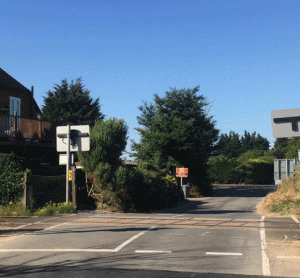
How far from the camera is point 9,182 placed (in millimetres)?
16516

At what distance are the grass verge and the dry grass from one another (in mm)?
9362

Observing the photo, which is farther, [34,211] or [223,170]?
[223,170]

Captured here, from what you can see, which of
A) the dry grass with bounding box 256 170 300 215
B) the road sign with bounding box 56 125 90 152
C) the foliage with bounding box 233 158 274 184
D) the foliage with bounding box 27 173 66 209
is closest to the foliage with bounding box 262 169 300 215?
the dry grass with bounding box 256 170 300 215

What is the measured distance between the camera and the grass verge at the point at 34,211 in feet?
50.2

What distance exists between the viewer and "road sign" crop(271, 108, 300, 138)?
577 cm

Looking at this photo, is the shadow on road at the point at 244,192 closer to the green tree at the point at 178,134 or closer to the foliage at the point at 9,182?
the green tree at the point at 178,134

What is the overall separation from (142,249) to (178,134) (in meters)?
33.0

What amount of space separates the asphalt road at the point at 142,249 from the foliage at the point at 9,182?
3.92m

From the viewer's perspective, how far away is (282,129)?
582cm

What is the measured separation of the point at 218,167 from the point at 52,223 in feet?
181

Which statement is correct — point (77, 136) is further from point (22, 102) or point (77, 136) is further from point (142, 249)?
point (22, 102)

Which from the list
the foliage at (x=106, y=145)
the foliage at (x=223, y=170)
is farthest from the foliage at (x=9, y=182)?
the foliage at (x=223, y=170)

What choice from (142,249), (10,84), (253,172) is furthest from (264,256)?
(253,172)

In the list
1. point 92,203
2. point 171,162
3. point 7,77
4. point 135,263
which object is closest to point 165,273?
point 135,263
